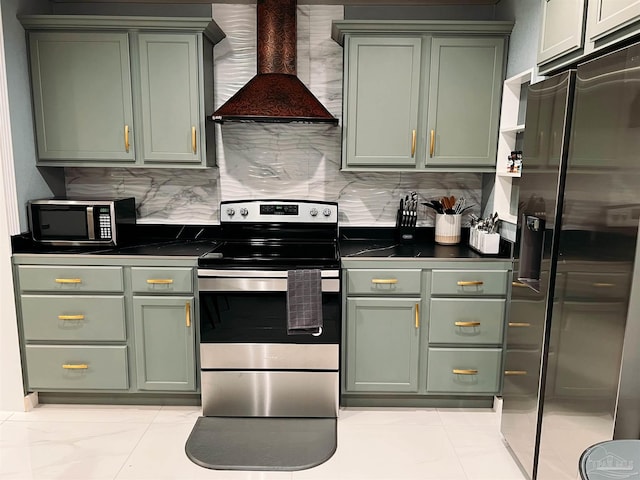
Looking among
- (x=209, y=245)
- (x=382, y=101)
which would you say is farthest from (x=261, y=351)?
(x=382, y=101)

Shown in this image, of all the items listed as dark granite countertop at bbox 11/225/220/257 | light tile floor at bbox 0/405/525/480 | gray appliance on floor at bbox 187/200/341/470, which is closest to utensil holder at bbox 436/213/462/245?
gray appliance on floor at bbox 187/200/341/470

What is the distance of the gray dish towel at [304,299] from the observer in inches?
102

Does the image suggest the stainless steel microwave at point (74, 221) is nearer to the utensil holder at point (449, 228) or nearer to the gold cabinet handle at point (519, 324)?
the utensil holder at point (449, 228)

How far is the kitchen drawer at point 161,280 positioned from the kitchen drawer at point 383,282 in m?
0.91

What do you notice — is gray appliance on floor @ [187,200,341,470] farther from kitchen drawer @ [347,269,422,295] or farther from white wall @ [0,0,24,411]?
white wall @ [0,0,24,411]

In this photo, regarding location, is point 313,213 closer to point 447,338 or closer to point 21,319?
point 447,338

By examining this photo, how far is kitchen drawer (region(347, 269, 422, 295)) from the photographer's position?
271 centimetres

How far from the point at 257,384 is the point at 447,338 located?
1.11 m

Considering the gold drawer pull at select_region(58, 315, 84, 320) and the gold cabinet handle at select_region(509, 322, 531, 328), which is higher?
the gold cabinet handle at select_region(509, 322, 531, 328)

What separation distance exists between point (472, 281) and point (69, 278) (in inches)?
89.0

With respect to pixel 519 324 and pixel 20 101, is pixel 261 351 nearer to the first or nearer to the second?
pixel 519 324

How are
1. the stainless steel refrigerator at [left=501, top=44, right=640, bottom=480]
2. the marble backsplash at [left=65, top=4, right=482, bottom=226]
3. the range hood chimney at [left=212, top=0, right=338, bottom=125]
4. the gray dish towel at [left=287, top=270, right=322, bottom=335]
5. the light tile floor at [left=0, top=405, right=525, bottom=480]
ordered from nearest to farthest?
the stainless steel refrigerator at [left=501, top=44, right=640, bottom=480], the light tile floor at [left=0, top=405, right=525, bottom=480], the gray dish towel at [left=287, top=270, right=322, bottom=335], the range hood chimney at [left=212, top=0, right=338, bottom=125], the marble backsplash at [left=65, top=4, right=482, bottom=226]

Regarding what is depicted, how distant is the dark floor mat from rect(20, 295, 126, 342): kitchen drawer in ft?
2.44

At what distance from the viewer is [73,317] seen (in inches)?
108
